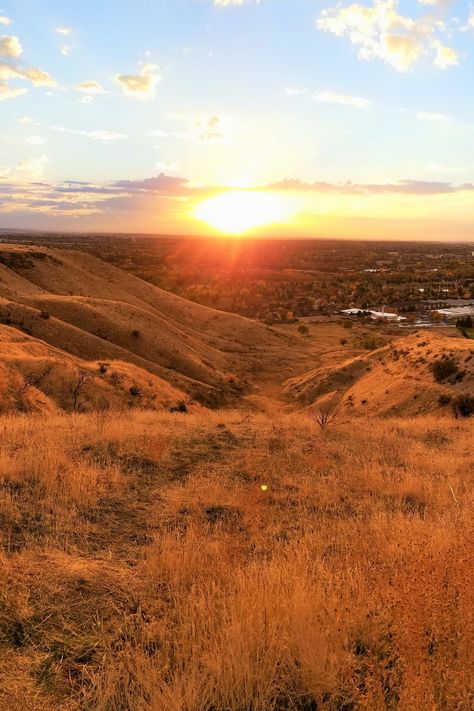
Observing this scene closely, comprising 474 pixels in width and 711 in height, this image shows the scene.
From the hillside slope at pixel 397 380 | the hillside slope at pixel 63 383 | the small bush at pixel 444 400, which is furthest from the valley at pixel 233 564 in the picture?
the hillside slope at pixel 397 380

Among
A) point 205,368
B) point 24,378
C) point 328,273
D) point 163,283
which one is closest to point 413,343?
point 205,368

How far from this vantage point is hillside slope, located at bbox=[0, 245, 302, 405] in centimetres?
2831

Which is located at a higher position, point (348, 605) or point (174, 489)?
point (348, 605)

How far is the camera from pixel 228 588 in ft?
13.4

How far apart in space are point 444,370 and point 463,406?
142 inches

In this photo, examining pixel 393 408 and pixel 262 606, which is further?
pixel 393 408

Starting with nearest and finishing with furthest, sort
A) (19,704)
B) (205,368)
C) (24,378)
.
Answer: (19,704) → (24,378) → (205,368)

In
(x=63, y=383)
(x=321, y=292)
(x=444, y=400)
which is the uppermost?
(x=321, y=292)

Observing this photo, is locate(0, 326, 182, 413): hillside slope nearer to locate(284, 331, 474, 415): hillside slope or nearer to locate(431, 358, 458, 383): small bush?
locate(284, 331, 474, 415): hillside slope

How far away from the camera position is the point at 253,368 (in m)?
36.9

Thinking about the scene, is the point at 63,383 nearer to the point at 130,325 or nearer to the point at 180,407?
the point at 180,407

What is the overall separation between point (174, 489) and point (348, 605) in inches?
165

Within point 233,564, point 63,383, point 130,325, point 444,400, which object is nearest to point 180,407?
point 63,383

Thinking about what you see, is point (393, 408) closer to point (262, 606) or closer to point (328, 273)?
point (262, 606)
